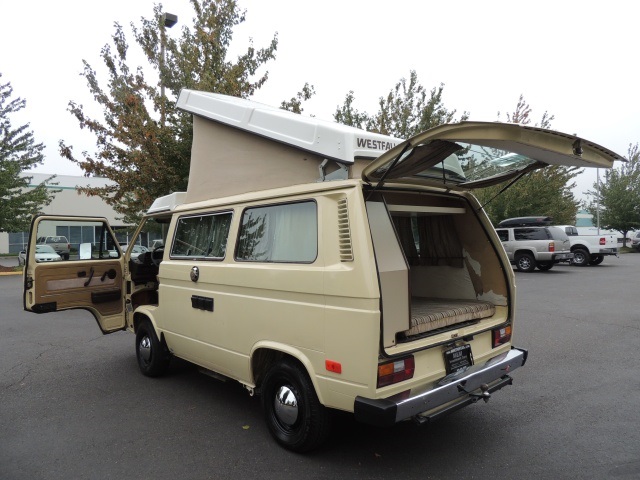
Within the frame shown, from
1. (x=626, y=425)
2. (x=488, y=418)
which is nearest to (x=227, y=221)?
(x=488, y=418)

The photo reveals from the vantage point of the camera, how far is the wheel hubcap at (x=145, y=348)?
5.43m

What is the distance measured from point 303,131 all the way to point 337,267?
1219mm

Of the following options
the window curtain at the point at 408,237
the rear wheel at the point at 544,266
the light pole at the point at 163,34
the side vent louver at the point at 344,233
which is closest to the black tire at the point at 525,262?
the rear wheel at the point at 544,266

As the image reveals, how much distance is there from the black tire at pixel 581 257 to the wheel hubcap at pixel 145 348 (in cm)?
2027

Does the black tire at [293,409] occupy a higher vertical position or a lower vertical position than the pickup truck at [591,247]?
lower

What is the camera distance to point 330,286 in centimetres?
310

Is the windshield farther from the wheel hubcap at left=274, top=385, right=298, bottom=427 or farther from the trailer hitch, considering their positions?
the wheel hubcap at left=274, top=385, right=298, bottom=427

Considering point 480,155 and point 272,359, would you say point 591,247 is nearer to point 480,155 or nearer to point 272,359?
point 480,155

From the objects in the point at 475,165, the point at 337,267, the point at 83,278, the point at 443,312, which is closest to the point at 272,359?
the point at 337,267

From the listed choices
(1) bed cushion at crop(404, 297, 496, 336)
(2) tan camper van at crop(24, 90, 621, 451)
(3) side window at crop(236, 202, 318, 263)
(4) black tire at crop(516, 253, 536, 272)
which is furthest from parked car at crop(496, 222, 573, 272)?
(3) side window at crop(236, 202, 318, 263)

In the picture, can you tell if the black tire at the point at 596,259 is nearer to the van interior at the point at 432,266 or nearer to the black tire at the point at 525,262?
the black tire at the point at 525,262

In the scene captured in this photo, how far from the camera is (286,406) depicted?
3.50 metres

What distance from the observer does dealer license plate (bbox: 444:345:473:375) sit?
132 inches

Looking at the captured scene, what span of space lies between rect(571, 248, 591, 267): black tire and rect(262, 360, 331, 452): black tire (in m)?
20.6
